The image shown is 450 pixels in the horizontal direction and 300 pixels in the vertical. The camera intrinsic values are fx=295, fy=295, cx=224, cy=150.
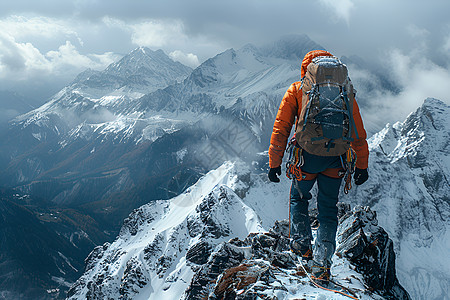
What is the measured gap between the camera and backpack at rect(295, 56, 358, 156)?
7062mm

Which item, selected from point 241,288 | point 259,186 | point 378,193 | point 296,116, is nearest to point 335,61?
point 296,116

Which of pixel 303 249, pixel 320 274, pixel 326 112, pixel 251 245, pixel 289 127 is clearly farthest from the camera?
pixel 251 245

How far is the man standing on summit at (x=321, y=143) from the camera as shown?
280 inches

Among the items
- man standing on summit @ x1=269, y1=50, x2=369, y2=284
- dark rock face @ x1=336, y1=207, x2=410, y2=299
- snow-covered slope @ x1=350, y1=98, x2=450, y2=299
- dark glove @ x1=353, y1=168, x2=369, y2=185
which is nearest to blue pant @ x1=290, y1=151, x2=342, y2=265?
man standing on summit @ x1=269, y1=50, x2=369, y2=284

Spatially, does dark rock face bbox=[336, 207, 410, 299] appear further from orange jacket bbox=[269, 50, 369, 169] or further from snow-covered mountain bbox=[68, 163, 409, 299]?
orange jacket bbox=[269, 50, 369, 169]

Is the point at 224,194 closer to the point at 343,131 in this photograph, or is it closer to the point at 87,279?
the point at 87,279

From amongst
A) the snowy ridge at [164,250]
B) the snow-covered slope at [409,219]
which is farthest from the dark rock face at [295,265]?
the snow-covered slope at [409,219]

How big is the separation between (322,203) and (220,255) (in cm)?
2566

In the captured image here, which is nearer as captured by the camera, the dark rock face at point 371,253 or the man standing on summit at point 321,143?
the man standing on summit at point 321,143

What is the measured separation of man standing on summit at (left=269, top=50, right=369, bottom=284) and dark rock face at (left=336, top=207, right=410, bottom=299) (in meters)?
3.84

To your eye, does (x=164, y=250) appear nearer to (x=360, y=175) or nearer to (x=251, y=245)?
(x=251, y=245)

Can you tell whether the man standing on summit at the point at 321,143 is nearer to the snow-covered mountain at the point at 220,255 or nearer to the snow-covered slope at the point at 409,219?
the snow-covered mountain at the point at 220,255

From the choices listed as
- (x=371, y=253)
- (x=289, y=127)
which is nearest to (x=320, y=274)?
(x=289, y=127)

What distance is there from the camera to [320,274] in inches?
332
